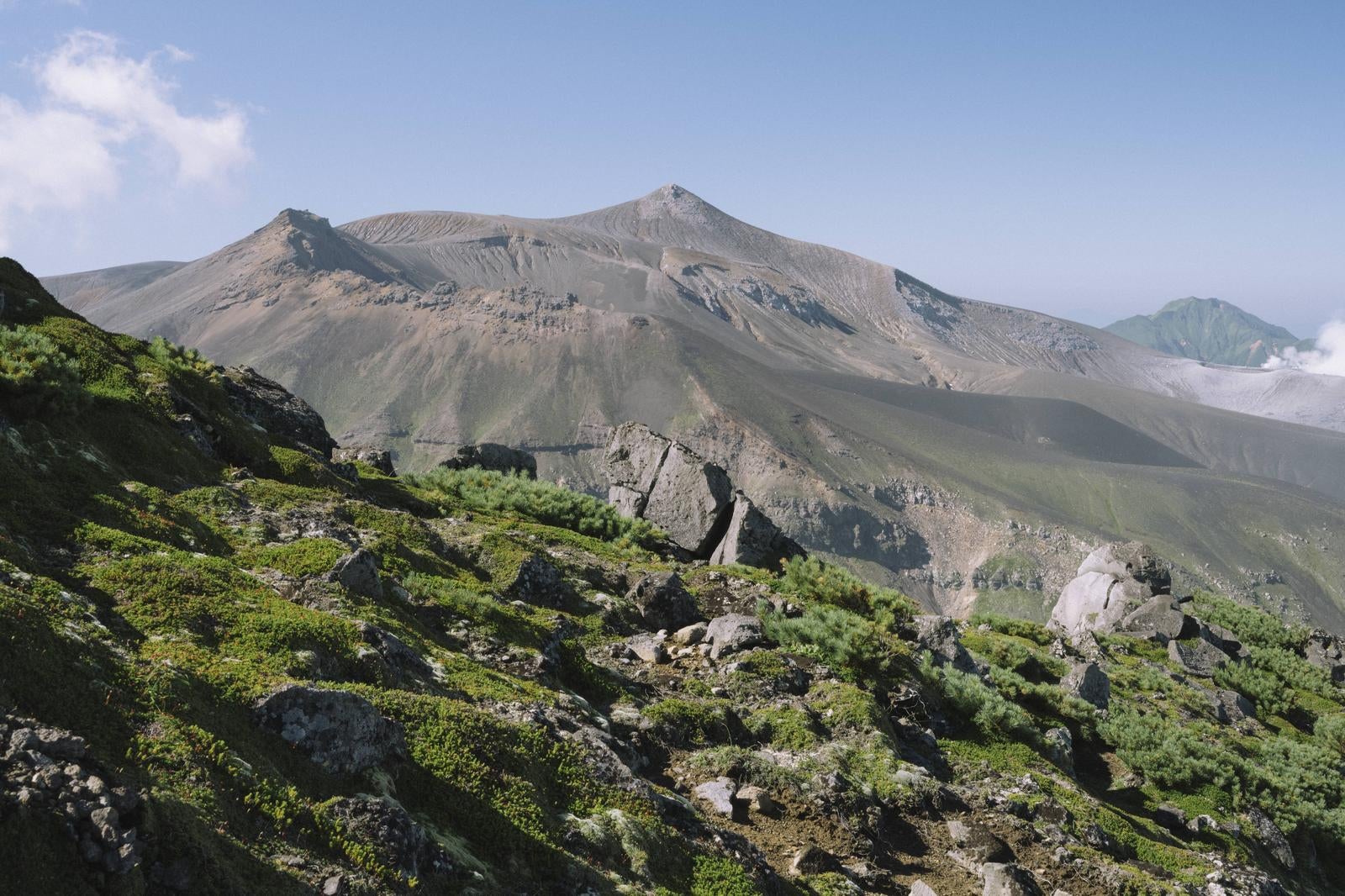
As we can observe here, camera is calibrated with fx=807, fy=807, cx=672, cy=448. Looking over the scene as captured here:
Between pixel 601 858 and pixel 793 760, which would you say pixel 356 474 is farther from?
pixel 601 858

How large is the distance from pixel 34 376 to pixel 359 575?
6.43 metres

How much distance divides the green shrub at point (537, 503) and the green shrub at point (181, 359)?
709 cm

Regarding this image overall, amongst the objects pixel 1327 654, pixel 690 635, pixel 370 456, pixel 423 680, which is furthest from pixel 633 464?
pixel 1327 654

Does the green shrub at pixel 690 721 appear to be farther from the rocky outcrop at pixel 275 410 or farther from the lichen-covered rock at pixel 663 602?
the rocky outcrop at pixel 275 410

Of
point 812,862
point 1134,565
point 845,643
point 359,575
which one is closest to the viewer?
point 812,862

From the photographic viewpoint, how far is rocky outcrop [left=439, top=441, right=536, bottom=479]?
1310 inches

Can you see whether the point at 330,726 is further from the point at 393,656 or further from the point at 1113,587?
the point at 1113,587

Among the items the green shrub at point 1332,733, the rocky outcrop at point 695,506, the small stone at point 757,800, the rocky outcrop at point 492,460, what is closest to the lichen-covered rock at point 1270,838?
the green shrub at point 1332,733

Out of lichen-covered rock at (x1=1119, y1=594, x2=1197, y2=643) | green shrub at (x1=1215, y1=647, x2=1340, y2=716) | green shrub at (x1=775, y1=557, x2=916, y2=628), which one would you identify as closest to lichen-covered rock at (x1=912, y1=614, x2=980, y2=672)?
green shrub at (x1=775, y1=557, x2=916, y2=628)

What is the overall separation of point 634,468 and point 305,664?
26.0 meters

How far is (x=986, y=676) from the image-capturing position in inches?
730

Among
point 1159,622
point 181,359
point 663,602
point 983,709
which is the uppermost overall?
point 181,359

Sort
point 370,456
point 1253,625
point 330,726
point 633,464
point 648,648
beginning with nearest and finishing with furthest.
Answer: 1. point 330,726
2. point 648,648
3. point 370,456
4. point 633,464
5. point 1253,625

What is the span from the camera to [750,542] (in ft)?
91.6
